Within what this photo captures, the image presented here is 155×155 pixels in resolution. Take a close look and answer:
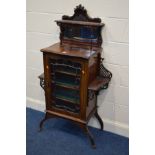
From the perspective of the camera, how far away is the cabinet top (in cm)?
209

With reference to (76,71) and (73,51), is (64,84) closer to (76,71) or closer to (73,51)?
(76,71)

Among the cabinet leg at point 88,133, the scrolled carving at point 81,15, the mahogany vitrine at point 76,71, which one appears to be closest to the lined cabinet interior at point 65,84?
the mahogany vitrine at point 76,71

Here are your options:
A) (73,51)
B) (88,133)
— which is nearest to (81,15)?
(73,51)

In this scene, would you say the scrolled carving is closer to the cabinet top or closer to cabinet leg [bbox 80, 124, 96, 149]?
the cabinet top

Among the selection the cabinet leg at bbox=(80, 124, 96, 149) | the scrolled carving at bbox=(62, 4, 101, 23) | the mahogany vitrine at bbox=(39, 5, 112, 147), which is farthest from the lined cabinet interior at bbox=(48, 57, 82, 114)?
the scrolled carving at bbox=(62, 4, 101, 23)

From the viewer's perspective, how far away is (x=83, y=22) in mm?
2256

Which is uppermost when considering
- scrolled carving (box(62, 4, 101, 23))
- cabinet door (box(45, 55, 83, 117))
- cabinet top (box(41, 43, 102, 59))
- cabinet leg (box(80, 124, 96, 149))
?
scrolled carving (box(62, 4, 101, 23))

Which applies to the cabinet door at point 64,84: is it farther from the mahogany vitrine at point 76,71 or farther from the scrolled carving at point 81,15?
the scrolled carving at point 81,15

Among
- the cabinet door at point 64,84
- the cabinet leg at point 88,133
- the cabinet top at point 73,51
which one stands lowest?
the cabinet leg at point 88,133

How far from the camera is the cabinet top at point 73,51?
2094 millimetres

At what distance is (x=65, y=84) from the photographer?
2.29 meters

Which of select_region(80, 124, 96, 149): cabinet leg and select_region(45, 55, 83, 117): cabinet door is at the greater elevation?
select_region(45, 55, 83, 117): cabinet door
